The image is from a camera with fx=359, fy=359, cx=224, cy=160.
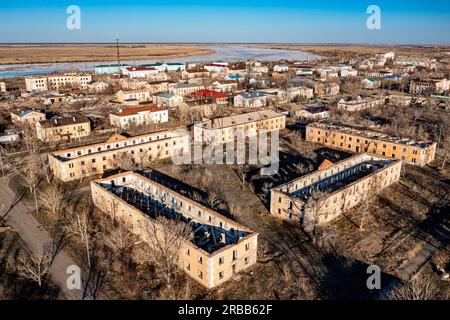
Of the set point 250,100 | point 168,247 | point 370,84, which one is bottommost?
point 168,247

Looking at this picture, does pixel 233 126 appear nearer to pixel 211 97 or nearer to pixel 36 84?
pixel 211 97

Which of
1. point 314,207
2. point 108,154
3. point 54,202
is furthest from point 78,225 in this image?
point 314,207

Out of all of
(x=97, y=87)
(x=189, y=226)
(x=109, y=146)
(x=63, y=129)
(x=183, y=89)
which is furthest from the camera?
(x=97, y=87)

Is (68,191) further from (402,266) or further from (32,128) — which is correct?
(402,266)

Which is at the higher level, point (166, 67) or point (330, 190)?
point (166, 67)

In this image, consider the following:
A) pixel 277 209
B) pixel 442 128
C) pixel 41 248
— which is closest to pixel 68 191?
pixel 41 248

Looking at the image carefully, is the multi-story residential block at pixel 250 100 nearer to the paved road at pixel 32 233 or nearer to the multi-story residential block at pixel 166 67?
the paved road at pixel 32 233
